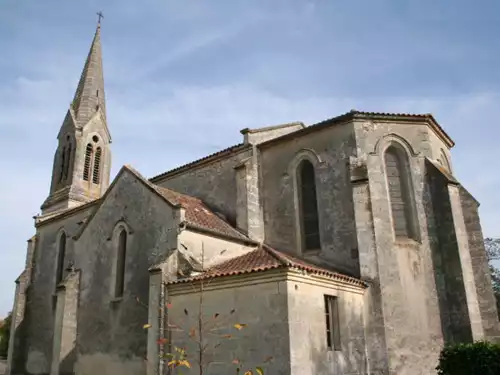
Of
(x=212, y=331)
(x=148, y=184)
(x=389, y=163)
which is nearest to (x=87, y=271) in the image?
(x=148, y=184)

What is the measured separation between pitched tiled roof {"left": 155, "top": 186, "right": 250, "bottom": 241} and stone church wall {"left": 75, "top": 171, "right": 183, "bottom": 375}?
58cm

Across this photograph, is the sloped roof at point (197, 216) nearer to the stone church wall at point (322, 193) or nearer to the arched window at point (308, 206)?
the stone church wall at point (322, 193)

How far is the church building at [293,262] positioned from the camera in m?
11.3

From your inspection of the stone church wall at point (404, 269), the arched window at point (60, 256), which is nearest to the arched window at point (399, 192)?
the stone church wall at point (404, 269)

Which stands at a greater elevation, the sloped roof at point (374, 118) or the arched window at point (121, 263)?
the sloped roof at point (374, 118)

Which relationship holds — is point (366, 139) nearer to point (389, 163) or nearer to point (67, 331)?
point (389, 163)

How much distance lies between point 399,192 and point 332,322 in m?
5.83

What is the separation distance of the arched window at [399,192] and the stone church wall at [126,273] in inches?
299

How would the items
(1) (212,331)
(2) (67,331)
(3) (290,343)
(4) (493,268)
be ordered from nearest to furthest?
(3) (290,343) → (1) (212,331) → (2) (67,331) → (4) (493,268)

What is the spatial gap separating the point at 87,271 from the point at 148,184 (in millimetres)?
4374

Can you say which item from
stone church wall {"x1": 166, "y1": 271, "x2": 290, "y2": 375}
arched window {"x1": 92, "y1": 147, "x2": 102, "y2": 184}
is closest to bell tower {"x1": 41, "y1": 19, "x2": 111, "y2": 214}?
arched window {"x1": 92, "y1": 147, "x2": 102, "y2": 184}

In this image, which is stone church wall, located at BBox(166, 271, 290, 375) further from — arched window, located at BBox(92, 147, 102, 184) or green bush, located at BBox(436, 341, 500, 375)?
arched window, located at BBox(92, 147, 102, 184)

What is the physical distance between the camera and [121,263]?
50.1 feet

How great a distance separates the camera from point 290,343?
10.3m
